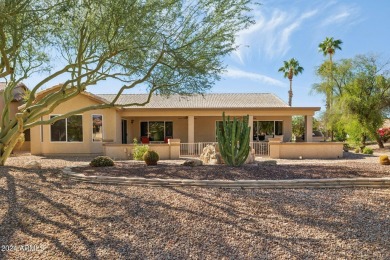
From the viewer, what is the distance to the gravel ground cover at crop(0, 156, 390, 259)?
15.0ft

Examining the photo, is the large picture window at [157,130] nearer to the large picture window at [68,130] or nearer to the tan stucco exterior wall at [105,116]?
the tan stucco exterior wall at [105,116]

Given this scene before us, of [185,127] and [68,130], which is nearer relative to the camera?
[68,130]

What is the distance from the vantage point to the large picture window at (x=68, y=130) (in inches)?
746

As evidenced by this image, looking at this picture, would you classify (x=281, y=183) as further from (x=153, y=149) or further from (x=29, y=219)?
(x=153, y=149)

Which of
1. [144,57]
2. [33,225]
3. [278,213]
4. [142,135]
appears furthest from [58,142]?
[278,213]

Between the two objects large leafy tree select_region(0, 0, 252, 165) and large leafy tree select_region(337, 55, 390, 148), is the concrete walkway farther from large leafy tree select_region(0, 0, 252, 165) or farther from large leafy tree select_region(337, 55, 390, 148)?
large leafy tree select_region(337, 55, 390, 148)

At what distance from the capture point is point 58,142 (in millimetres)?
18859

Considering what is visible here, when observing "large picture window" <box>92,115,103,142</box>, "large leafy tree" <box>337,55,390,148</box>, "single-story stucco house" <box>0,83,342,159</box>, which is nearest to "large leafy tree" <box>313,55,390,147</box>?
"large leafy tree" <box>337,55,390,148</box>

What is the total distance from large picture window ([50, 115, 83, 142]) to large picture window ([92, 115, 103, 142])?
0.83 meters

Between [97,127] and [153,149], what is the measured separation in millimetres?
4561

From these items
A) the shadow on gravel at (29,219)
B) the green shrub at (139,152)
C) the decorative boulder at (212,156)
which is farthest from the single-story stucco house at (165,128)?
the shadow on gravel at (29,219)

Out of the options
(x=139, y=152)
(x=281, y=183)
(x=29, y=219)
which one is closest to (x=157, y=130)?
(x=139, y=152)

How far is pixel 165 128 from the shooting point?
2391 cm

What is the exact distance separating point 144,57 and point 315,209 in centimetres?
822
